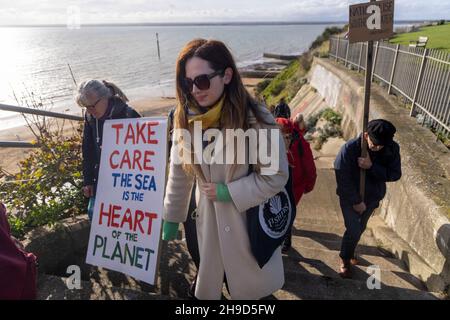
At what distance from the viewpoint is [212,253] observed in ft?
6.55

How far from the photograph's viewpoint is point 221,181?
1.87 m

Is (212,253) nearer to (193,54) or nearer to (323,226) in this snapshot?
(193,54)

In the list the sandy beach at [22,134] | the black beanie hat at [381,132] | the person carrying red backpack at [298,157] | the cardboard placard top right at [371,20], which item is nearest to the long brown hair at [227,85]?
the black beanie hat at [381,132]

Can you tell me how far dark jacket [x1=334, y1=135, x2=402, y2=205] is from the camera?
269cm

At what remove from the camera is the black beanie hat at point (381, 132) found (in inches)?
99.2

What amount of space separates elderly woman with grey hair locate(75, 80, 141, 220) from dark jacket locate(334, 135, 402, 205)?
6.10ft

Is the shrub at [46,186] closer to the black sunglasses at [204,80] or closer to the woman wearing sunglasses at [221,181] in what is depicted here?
the woman wearing sunglasses at [221,181]

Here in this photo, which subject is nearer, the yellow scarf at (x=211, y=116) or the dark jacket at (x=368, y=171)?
the yellow scarf at (x=211, y=116)

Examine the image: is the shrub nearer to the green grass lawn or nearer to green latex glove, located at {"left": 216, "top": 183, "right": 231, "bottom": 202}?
green latex glove, located at {"left": 216, "top": 183, "right": 231, "bottom": 202}

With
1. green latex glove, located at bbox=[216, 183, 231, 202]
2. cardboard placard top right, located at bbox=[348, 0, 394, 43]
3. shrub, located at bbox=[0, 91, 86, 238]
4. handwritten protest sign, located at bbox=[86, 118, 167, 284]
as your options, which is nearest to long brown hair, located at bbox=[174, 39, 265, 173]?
green latex glove, located at bbox=[216, 183, 231, 202]

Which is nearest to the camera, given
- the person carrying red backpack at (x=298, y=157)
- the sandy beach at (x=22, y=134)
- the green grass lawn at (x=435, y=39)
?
the person carrying red backpack at (x=298, y=157)

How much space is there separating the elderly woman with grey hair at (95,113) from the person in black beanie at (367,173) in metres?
1.89

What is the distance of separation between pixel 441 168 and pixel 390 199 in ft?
2.28
